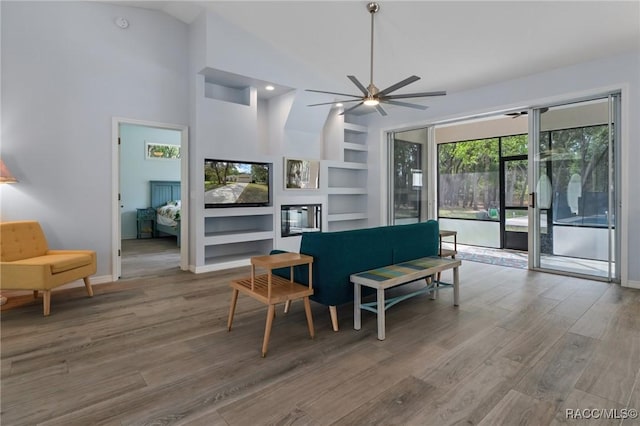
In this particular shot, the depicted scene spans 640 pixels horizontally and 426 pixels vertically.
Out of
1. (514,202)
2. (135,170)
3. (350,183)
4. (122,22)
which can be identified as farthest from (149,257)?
(514,202)

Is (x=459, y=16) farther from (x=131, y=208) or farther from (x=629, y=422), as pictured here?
(x=131, y=208)

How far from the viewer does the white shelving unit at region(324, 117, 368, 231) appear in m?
7.06

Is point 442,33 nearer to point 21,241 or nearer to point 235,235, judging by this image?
point 235,235

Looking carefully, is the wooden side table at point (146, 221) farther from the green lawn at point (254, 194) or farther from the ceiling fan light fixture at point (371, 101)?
the ceiling fan light fixture at point (371, 101)

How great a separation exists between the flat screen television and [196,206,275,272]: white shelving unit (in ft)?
0.44

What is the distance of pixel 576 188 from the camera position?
15.3 ft

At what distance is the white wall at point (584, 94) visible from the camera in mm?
4086

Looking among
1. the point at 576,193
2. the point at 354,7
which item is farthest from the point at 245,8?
the point at 576,193

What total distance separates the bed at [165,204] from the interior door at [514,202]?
6963mm

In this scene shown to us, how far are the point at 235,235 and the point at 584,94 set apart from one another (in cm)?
521

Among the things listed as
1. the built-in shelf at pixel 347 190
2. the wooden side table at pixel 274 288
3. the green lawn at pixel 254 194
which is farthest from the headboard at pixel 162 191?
the wooden side table at pixel 274 288

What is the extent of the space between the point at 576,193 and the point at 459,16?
2.88 m

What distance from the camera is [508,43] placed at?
419cm

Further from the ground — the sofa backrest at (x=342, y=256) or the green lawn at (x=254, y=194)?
the green lawn at (x=254, y=194)
